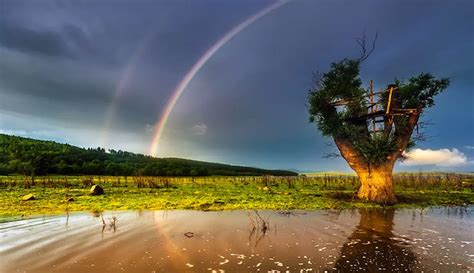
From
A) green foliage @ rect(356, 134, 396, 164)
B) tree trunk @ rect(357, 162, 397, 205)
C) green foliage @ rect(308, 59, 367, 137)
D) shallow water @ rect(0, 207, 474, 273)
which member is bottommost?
shallow water @ rect(0, 207, 474, 273)

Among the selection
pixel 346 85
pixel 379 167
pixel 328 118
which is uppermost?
pixel 346 85

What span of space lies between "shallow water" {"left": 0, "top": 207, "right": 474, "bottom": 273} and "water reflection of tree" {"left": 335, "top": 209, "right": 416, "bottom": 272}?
1.0 inches

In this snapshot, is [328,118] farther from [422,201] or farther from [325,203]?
[422,201]

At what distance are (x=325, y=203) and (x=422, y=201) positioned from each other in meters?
7.77

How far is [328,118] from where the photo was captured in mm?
26641

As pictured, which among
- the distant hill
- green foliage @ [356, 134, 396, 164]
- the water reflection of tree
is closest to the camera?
the water reflection of tree

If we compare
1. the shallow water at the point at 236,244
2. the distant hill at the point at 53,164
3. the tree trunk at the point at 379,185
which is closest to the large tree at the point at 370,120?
the tree trunk at the point at 379,185

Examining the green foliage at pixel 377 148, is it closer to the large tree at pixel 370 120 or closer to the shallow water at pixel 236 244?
the large tree at pixel 370 120

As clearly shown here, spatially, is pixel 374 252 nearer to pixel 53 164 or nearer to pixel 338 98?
pixel 338 98

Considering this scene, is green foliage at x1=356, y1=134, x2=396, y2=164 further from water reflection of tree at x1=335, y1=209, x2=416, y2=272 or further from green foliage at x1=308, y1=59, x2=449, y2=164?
water reflection of tree at x1=335, y1=209, x2=416, y2=272

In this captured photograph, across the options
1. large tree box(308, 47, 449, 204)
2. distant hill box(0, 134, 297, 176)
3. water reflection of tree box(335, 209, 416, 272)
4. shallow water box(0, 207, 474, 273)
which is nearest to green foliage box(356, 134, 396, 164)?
large tree box(308, 47, 449, 204)

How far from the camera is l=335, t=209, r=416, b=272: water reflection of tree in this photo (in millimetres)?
8969

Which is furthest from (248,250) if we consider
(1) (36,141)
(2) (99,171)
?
(1) (36,141)

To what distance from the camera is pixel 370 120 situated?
2598 cm
